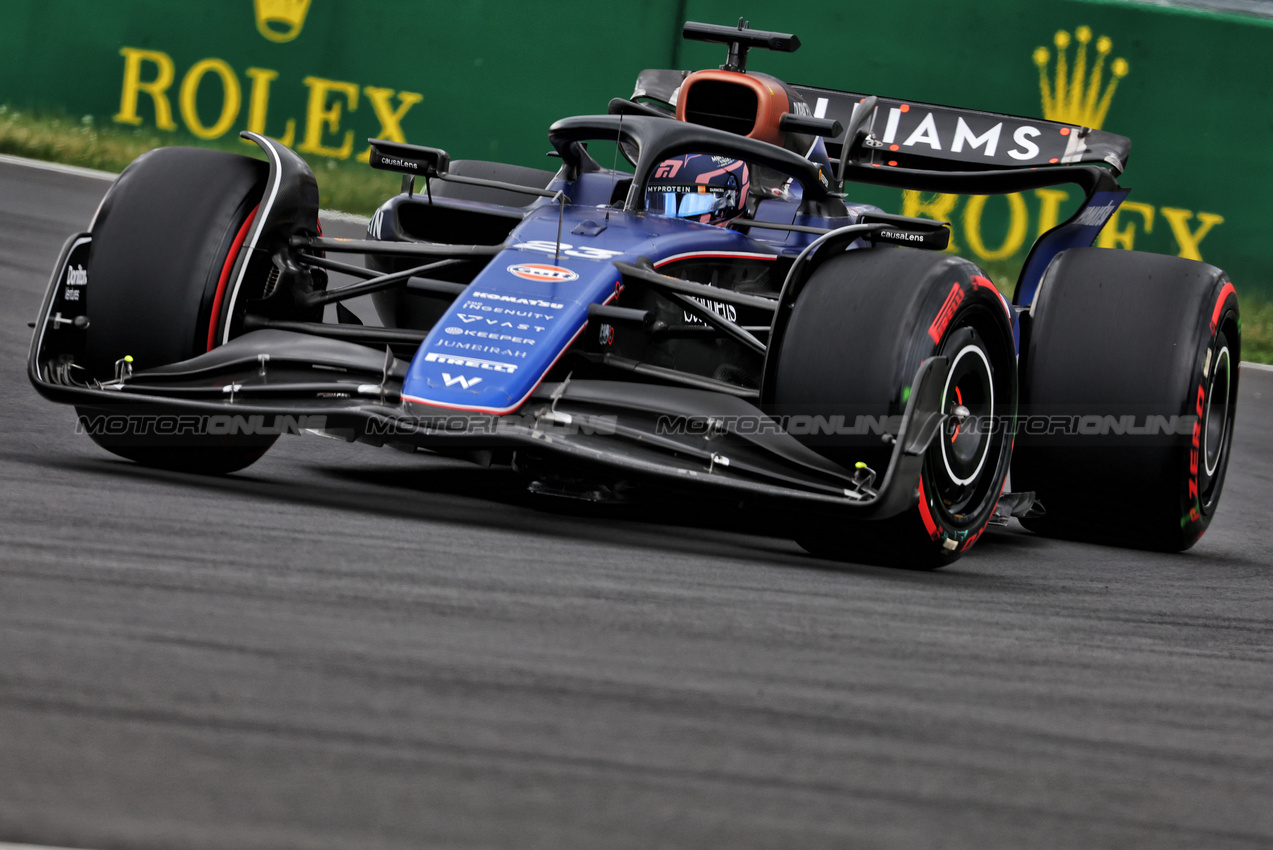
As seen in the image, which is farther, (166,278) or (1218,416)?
(1218,416)

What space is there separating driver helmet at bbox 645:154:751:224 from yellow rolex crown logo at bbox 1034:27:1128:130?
7.18 m

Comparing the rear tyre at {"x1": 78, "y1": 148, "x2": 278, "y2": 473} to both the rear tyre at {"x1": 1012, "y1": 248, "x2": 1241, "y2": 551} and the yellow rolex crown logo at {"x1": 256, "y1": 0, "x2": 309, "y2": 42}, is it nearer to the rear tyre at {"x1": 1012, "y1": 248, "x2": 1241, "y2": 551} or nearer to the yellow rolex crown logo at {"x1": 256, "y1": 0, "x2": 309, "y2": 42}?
the rear tyre at {"x1": 1012, "y1": 248, "x2": 1241, "y2": 551}

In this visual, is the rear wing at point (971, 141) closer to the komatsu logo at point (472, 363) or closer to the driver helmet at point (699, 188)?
the driver helmet at point (699, 188)

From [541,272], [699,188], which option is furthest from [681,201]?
[541,272]

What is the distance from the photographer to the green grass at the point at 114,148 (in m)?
13.3

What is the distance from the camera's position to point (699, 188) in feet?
20.5

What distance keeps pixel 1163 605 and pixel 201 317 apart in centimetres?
295

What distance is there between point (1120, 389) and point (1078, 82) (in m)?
7.59

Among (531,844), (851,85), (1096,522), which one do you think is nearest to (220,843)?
(531,844)

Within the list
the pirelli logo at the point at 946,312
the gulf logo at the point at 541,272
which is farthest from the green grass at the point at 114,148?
the pirelli logo at the point at 946,312

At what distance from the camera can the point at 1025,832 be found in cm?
260

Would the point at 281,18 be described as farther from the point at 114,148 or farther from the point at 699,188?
the point at 699,188

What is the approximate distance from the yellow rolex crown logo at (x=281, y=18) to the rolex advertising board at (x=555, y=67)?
0.02 meters

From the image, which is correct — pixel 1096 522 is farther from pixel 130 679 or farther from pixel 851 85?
pixel 851 85
